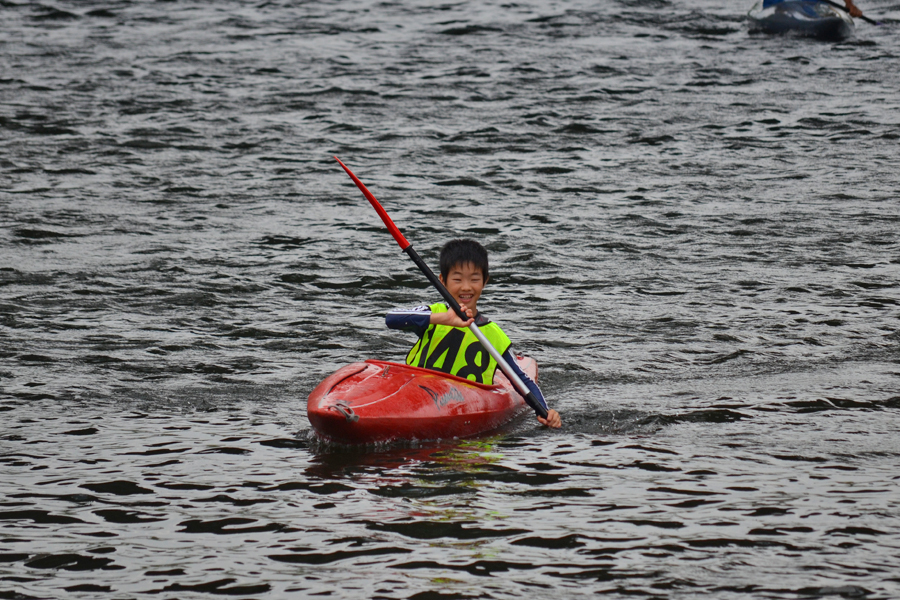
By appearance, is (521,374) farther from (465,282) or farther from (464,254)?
(464,254)

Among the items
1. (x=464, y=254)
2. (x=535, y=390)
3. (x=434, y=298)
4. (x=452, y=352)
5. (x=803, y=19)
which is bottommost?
(x=434, y=298)

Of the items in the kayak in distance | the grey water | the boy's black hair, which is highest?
the kayak in distance

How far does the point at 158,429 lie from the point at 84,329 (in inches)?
98.3

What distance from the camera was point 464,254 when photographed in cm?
599

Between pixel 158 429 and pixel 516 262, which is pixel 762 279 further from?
pixel 158 429

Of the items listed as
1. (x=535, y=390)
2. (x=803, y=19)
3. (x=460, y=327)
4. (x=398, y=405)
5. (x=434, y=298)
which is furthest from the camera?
(x=803, y=19)

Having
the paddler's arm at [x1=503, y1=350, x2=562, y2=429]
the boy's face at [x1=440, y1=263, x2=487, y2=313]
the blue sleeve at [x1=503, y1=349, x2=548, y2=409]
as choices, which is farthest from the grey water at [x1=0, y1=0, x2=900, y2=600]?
the boy's face at [x1=440, y1=263, x2=487, y2=313]

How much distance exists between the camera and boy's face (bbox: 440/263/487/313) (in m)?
6.01

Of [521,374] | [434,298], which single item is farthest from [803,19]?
[521,374]

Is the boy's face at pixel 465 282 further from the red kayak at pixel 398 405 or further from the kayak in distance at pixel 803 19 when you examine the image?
the kayak in distance at pixel 803 19

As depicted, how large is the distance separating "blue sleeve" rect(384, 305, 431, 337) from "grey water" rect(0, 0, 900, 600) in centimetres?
65

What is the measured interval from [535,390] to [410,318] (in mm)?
801

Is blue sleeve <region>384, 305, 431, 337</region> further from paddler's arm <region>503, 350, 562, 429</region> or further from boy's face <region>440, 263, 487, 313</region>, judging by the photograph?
paddler's arm <region>503, 350, 562, 429</region>

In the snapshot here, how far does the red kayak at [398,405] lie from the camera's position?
18.2ft
